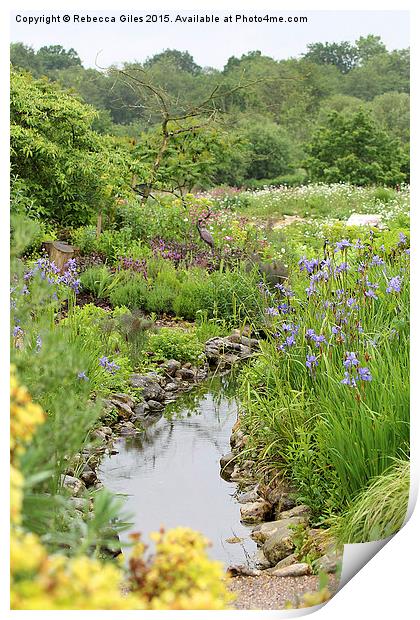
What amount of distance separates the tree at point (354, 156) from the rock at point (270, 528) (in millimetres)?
2941

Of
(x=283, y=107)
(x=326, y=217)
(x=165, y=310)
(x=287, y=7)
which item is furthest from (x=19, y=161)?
(x=326, y=217)

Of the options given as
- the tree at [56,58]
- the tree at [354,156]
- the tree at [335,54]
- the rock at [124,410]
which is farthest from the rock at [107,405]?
the tree at [354,156]

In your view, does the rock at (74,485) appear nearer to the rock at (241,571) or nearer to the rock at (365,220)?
the rock at (241,571)

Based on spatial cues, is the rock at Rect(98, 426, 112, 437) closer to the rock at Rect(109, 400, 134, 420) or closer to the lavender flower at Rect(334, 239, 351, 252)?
the rock at Rect(109, 400, 134, 420)

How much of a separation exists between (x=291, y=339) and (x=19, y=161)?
61.5 inches

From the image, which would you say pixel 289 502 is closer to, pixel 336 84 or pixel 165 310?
pixel 336 84

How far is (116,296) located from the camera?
5.39 m

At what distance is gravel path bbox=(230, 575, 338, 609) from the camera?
305cm

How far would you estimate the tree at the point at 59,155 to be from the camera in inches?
154

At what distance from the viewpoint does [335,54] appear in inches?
158

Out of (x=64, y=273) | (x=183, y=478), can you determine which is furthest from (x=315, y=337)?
(x=64, y=273)

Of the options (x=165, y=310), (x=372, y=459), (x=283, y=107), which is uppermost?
(x=283, y=107)

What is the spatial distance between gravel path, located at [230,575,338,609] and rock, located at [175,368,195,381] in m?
2.51

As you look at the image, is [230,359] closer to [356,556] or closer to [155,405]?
[155,405]
